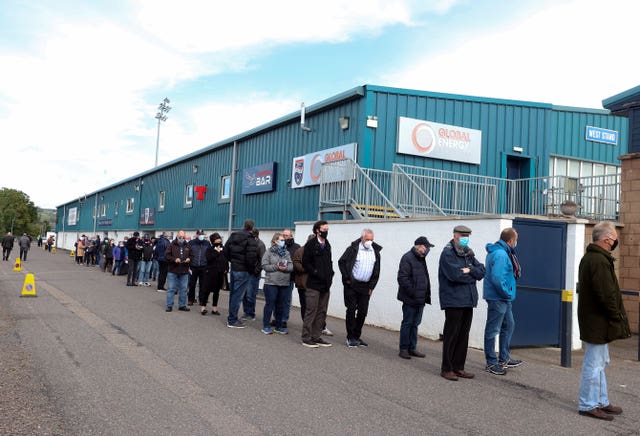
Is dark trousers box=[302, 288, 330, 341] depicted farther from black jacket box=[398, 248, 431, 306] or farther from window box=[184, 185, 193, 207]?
window box=[184, 185, 193, 207]

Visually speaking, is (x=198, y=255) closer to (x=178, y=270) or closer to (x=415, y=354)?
(x=178, y=270)

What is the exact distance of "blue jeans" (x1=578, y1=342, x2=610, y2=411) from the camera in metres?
5.31

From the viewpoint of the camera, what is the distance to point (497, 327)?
6.98 m

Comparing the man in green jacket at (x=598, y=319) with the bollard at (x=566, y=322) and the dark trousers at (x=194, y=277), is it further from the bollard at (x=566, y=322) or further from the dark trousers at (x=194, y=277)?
the dark trousers at (x=194, y=277)

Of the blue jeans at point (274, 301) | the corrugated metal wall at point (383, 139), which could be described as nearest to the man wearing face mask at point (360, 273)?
the blue jeans at point (274, 301)

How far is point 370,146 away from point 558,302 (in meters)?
7.37

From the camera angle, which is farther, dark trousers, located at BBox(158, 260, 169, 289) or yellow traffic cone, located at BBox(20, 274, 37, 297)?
dark trousers, located at BBox(158, 260, 169, 289)

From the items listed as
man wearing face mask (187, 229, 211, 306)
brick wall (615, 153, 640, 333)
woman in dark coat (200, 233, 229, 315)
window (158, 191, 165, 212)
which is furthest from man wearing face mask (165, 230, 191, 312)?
window (158, 191, 165, 212)

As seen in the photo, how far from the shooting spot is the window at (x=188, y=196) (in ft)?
92.6

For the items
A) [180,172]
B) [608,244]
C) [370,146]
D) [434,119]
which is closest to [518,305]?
[608,244]

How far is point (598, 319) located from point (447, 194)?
999cm

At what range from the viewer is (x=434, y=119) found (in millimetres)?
16656

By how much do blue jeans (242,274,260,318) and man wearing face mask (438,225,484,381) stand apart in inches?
186

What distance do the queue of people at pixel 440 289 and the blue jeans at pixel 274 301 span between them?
0.05ft
